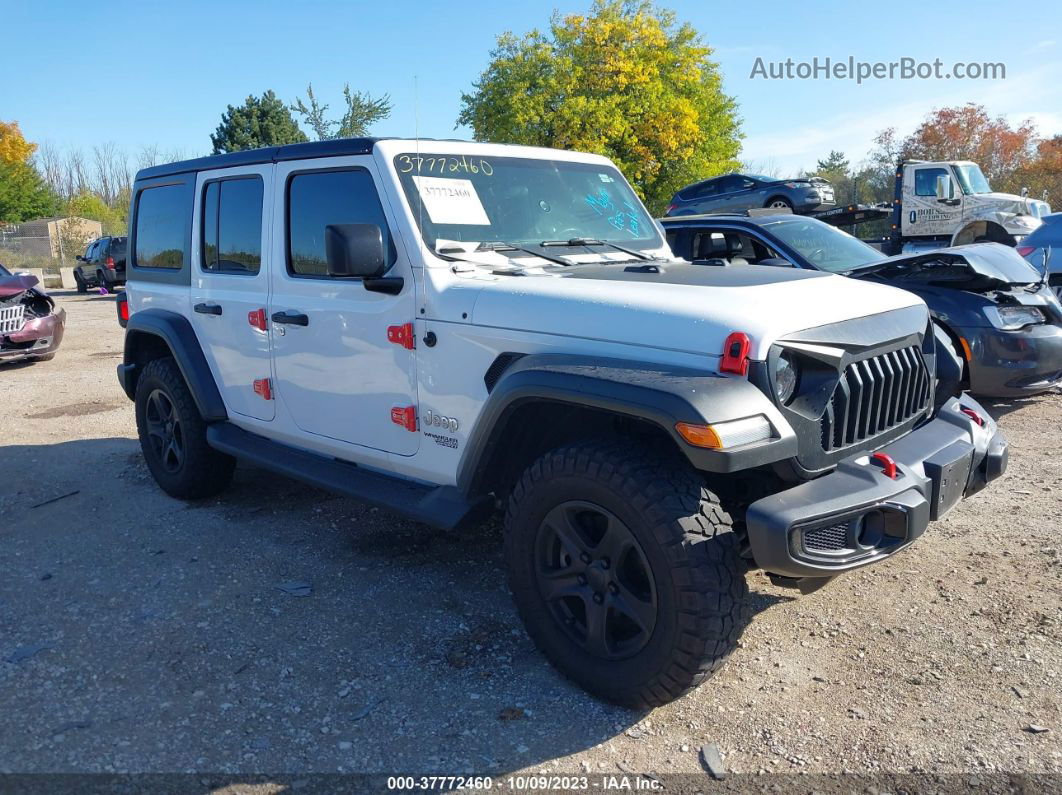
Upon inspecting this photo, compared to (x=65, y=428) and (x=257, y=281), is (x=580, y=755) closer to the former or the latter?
(x=257, y=281)

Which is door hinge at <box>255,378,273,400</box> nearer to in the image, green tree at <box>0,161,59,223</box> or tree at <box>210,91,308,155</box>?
tree at <box>210,91,308,155</box>

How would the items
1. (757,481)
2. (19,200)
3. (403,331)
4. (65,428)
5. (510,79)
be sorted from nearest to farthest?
(757,481)
(403,331)
(65,428)
(510,79)
(19,200)

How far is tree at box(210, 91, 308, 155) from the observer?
38781 millimetres

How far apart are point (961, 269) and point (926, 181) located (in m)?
13.0

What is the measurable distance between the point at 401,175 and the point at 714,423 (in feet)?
6.22

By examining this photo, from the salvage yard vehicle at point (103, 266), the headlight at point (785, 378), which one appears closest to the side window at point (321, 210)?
the headlight at point (785, 378)

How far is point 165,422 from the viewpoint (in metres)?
5.26

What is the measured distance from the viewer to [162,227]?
521cm

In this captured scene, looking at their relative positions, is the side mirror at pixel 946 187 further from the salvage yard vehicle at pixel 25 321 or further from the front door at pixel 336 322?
the front door at pixel 336 322

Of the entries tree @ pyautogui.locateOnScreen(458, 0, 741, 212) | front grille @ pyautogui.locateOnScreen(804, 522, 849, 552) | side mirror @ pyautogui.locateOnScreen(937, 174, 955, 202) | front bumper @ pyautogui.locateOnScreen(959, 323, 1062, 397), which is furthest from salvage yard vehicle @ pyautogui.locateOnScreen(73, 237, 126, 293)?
front grille @ pyautogui.locateOnScreen(804, 522, 849, 552)

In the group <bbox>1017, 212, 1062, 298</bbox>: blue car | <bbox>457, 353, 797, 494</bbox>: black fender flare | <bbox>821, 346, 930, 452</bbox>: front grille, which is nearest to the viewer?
<bbox>457, 353, 797, 494</bbox>: black fender flare

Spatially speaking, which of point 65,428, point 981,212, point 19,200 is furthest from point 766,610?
point 19,200

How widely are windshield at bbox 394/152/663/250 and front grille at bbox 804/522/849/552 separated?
6.12ft

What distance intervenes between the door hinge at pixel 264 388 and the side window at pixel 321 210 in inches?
24.3
